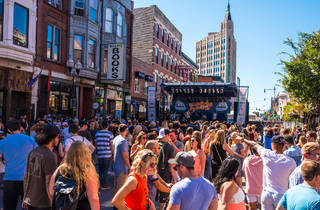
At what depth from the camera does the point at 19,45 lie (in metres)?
15.5

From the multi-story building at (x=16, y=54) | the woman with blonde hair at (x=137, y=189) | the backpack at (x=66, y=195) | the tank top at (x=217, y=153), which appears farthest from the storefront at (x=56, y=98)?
the backpack at (x=66, y=195)

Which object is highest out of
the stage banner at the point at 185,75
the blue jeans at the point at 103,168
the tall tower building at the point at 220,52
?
the tall tower building at the point at 220,52

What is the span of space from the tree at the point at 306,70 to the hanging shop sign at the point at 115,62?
38.3 feet

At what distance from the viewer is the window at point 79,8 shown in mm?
20297

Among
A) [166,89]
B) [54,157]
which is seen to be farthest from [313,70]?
[54,157]

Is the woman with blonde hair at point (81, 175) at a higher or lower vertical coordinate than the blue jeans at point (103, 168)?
higher

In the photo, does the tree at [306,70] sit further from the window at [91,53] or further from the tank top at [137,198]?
the tank top at [137,198]

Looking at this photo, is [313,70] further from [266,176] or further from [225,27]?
[225,27]

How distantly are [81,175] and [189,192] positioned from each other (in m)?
1.19

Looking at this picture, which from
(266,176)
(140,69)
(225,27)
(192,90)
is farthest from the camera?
(225,27)

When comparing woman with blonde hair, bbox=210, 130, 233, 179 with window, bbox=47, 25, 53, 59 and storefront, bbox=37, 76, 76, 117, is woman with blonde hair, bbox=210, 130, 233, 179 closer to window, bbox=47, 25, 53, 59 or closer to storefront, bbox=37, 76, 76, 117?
storefront, bbox=37, 76, 76, 117

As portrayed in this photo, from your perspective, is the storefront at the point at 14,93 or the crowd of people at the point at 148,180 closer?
the crowd of people at the point at 148,180

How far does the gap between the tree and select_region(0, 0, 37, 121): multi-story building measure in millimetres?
15257

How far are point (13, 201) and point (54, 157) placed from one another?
126cm
